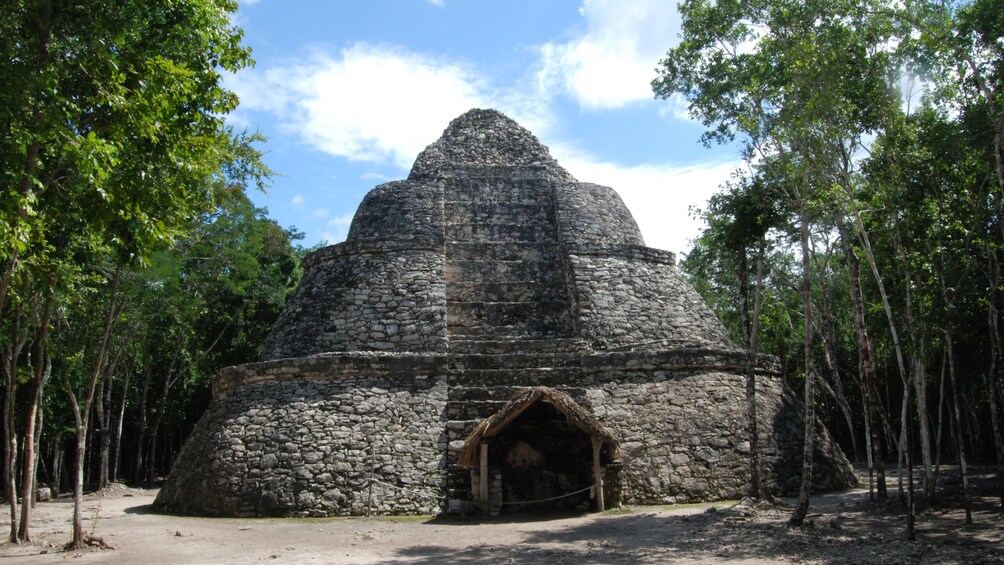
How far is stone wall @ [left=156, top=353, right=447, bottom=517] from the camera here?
10.4 m

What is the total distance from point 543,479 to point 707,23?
6.63 m

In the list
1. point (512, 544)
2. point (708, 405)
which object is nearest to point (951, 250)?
point (708, 405)

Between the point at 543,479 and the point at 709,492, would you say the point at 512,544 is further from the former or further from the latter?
the point at 709,492

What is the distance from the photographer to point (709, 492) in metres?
10.9

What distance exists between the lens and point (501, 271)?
49.6ft

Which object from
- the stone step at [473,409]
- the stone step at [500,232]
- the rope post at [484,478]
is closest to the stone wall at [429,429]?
the stone step at [473,409]

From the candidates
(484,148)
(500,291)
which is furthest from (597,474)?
(484,148)

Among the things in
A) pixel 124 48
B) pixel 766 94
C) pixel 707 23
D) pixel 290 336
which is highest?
pixel 707 23

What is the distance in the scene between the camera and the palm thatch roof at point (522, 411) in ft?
32.1

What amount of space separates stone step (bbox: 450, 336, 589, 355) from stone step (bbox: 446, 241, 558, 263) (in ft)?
10.0

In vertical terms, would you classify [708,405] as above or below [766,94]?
below

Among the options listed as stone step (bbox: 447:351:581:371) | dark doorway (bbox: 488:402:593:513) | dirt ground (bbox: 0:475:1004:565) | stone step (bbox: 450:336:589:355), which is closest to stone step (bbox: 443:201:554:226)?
stone step (bbox: 450:336:589:355)

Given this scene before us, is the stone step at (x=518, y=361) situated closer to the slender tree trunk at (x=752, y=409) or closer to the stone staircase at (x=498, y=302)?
the stone staircase at (x=498, y=302)

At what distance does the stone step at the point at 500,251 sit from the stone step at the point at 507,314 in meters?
1.44
